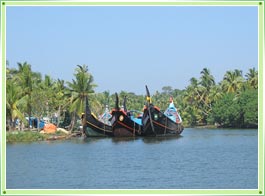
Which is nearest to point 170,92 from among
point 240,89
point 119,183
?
point 240,89

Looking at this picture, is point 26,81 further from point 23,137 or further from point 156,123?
point 156,123

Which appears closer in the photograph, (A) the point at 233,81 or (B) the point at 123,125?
(B) the point at 123,125

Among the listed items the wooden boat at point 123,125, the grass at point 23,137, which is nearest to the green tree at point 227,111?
the wooden boat at point 123,125

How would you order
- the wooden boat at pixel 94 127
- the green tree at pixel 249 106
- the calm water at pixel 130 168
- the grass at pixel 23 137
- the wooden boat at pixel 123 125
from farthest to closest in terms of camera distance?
the green tree at pixel 249 106
the wooden boat at pixel 94 127
the wooden boat at pixel 123 125
the grass at pixel 23 137
the calm water at pixel 130 168

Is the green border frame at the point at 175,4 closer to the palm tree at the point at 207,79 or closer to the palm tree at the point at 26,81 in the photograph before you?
the palm tree at the point at 26,81

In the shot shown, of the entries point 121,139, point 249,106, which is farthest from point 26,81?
point 249,106

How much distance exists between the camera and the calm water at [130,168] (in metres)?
10.8

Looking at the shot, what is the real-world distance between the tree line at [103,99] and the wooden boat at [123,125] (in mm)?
2053

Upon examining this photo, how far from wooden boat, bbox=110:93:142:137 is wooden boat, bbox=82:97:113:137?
0.63 meters

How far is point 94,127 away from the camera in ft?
91.8

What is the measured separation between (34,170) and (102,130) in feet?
49.5

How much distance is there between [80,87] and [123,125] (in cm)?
297

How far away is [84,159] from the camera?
52.6 feet

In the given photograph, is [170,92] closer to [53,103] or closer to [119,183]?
[53,103]
